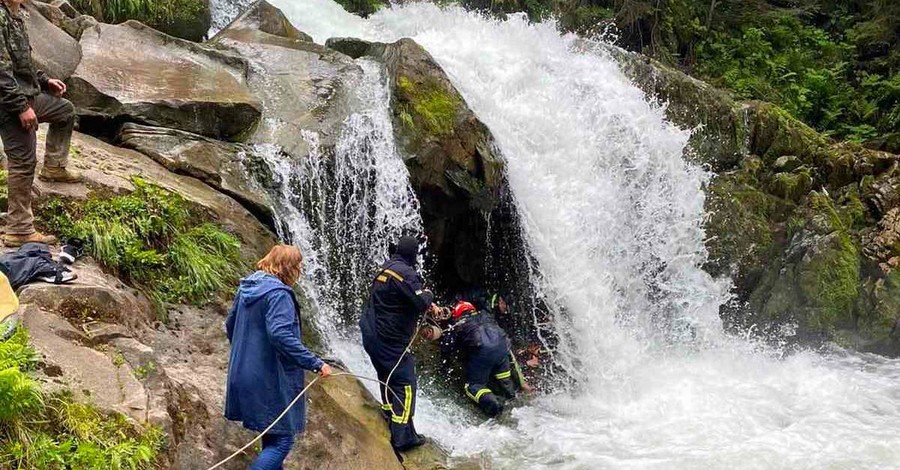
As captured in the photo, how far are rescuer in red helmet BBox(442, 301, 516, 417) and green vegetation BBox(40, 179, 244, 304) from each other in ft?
9.66

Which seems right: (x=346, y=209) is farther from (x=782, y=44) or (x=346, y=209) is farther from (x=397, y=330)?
(x=782, y=44)

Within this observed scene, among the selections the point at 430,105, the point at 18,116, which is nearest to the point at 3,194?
the point at 18,116

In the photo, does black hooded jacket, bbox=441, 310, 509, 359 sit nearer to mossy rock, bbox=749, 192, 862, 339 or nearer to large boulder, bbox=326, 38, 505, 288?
large boulder, bbox=326, 38, 505, 288

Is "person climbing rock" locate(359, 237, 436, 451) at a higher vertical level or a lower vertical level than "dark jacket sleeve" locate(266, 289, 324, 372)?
lower

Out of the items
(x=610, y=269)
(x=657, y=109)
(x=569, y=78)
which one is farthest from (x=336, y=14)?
(x=610, y=269)

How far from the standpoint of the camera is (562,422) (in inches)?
315

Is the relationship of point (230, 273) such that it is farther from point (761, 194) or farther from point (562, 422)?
point (761, 194)

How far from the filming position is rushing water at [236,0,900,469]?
738cm

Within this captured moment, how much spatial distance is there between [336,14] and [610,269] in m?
9.24

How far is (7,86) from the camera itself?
4969 millimetres

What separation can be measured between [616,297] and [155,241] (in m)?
6.72

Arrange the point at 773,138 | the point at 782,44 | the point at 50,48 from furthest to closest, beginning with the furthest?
the point at 782,44
the point at 773,138
the point at 50,48

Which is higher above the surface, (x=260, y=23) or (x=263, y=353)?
(x=260, y=23)

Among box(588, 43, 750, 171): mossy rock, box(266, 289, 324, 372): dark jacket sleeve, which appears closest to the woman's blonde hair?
box(266, 289, 324, 372): dark jacket sleeve
